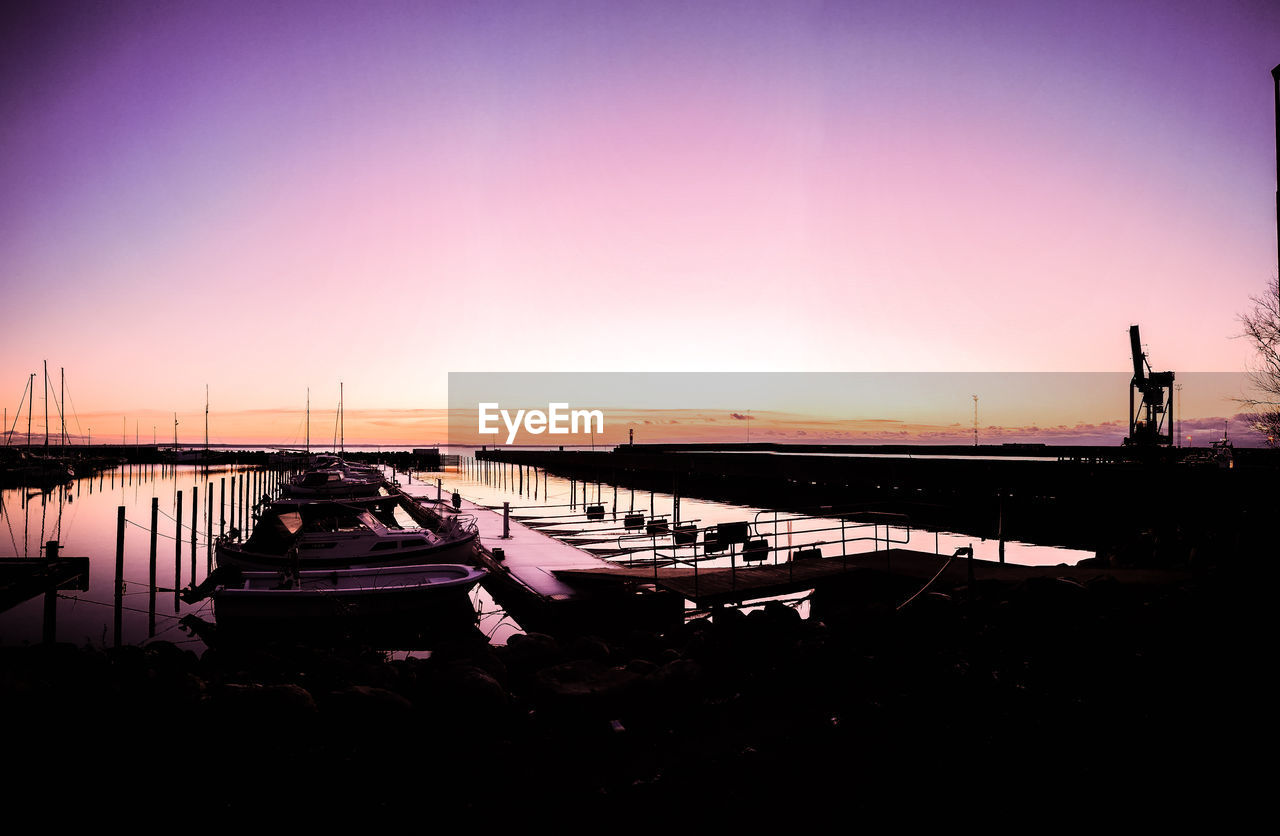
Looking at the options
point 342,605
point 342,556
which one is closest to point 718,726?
point 342,605

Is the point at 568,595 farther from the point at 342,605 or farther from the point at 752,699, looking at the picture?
the point at 752,699

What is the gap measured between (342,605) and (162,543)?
2908 cm

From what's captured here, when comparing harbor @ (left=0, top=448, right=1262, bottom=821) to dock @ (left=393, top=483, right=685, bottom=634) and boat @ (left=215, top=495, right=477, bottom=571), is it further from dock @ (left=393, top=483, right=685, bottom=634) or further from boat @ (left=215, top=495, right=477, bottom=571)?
boat @ (left=215, top=495, right=477, bottom=571)

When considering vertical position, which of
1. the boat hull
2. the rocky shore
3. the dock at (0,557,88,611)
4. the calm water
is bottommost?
the calm water

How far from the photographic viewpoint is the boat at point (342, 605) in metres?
19.1

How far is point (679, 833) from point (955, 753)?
3.27 meters

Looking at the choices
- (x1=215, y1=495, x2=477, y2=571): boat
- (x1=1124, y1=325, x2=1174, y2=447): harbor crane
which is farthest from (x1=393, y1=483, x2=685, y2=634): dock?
(x1=1124, y1=325, x2=1174, y2=447): harbor crane

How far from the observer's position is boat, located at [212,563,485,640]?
19.1m

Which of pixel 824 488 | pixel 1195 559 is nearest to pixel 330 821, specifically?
pixel 1195 559

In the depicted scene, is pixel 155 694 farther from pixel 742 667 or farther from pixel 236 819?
pixel 742 667

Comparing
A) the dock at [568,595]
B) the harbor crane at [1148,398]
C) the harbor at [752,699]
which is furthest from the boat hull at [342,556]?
the harbor crane at [1148,398]

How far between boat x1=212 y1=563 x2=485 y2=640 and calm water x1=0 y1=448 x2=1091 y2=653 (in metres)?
1.49

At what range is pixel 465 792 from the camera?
696cm

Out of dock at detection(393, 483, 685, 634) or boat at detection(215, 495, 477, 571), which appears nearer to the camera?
dock at detection(393, 483, 685, 634)
